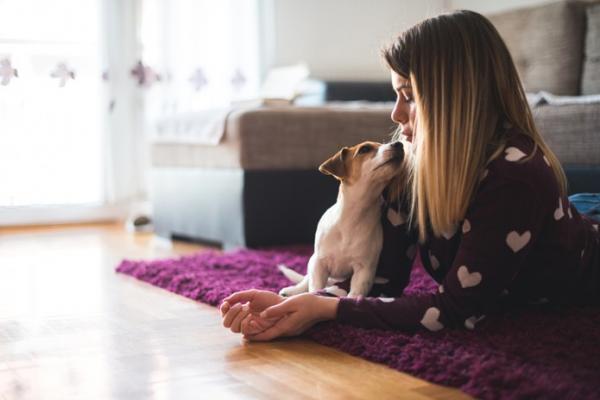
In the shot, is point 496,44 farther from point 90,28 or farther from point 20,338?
point 90,28

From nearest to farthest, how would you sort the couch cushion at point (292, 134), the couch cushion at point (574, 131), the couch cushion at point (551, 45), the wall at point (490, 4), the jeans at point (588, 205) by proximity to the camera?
the jeans at point (588, 205) < the couch cushion at point (574, 131) < the couch cushion at point (292, 134) < the couch cushion at point (551, 45) < the wall at point (490, 4)

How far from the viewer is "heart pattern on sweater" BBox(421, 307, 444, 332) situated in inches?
52.4

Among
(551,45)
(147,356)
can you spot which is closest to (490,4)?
(551,45)

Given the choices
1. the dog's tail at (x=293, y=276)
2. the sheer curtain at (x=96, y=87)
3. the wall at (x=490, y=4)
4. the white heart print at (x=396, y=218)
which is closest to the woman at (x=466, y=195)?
the white heart print at (x=396, y=218)

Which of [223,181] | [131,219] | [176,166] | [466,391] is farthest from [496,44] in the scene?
[131,219]

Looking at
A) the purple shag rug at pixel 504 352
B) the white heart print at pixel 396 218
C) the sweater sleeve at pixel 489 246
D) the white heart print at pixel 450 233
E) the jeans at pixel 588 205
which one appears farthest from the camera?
the jeans at pixel 588 205

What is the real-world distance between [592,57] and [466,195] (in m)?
2.22

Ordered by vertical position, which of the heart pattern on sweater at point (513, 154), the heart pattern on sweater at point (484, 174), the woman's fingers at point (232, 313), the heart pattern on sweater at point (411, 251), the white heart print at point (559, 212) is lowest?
the woman's fingers at point (232, 313)

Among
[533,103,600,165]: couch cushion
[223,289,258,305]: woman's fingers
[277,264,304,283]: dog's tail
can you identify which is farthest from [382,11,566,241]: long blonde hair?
[533,103,600,165]: couch cushion

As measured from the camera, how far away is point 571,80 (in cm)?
330

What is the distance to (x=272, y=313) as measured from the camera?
1383mm

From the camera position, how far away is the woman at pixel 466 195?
4.16 feet

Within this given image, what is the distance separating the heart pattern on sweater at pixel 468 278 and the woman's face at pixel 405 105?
0.97ft

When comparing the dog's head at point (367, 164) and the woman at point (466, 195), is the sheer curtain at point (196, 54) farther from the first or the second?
the woman at point (466, 195)
